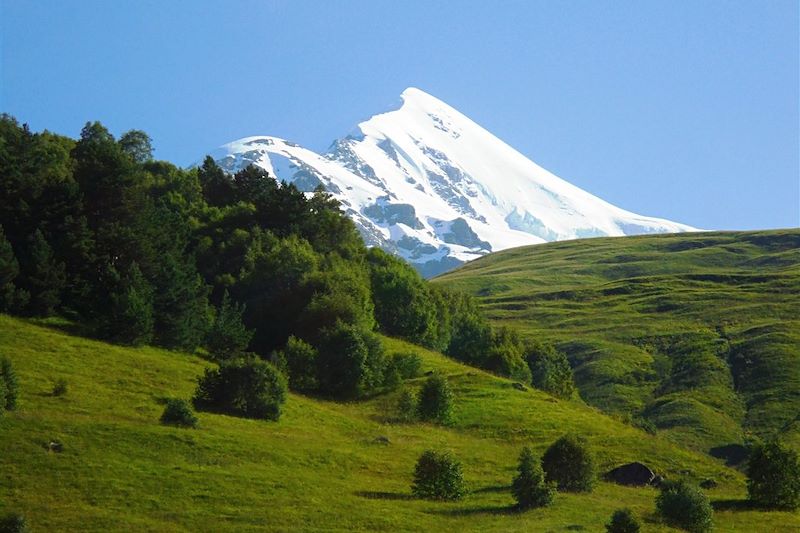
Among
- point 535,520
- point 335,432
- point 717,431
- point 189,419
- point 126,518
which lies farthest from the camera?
point 717,431

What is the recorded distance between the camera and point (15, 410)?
160 ft

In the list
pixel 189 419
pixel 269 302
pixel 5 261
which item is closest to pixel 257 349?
pixel 269 302

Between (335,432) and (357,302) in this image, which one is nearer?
(335,432)

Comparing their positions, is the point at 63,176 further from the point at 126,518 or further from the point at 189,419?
the point at 126,518

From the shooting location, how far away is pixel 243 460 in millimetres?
48500

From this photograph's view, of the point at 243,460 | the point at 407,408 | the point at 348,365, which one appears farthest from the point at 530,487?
the point at 348,365

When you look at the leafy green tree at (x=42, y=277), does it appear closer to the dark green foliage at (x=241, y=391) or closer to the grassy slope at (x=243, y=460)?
the grassy slope at (x=243, y=460)

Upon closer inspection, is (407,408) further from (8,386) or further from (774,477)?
(8,386)

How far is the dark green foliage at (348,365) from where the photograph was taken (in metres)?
78.4

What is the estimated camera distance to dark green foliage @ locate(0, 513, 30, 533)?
114 feet

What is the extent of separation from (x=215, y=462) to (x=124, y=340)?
27.9 metres

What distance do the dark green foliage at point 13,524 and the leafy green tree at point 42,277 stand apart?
A: 41.0 metres

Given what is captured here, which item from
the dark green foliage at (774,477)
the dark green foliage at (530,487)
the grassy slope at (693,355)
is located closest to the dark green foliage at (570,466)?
the dark green foliage at (530,487)

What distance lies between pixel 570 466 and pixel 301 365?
31206mm
